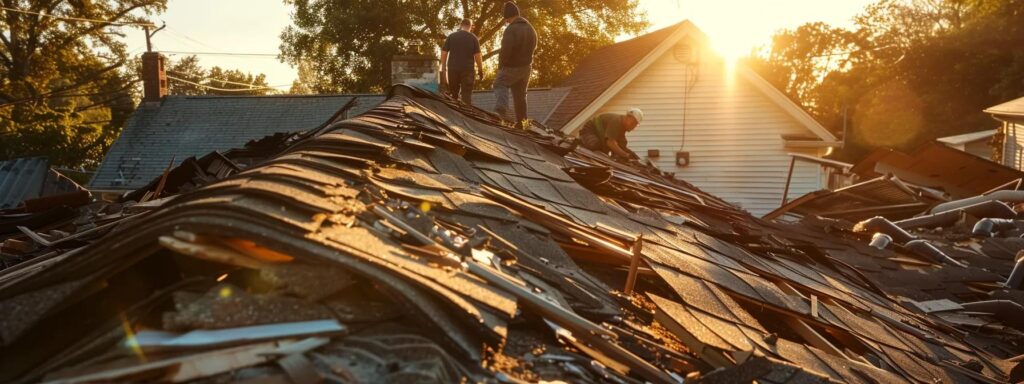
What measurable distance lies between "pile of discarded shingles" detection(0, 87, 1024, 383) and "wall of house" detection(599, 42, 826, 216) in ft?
59.0

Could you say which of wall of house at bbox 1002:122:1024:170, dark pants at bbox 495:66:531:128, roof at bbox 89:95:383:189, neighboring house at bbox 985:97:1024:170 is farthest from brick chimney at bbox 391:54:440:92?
wall of house at bbox 1002:122:1024:170

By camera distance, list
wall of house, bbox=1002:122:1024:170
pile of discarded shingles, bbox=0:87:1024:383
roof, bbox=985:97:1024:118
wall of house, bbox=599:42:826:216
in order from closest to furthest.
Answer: pile of discarded shingles, bbox=0:87:1024:383, wall of house, bbox=599:42:826:216, roof, bbox=985:97:1024:118, wall of house, bbox=1002:122:1024:170

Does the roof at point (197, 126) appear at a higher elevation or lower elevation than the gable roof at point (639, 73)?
lower

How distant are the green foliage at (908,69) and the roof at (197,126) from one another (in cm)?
3152

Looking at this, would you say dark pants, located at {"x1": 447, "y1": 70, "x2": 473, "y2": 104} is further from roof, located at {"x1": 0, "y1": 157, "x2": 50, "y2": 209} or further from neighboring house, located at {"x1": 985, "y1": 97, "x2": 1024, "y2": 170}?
neighboring house, located at {"x1": 985, "y1": 97, "x2": 1024, "y2": 170}

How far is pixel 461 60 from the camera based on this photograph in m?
9.81

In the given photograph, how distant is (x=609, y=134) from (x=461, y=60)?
2.13 meters

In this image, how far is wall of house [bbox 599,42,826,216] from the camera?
70.1 feet

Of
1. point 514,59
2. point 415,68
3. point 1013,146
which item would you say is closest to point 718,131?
point 415,68

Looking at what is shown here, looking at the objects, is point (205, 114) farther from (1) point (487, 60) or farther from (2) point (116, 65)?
(2) point (116, 65)

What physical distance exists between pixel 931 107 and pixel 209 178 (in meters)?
46.1

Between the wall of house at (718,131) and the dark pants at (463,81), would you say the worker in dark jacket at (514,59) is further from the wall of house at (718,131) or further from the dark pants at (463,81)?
the wall of house at (718,131)

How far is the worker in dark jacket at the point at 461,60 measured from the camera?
9.77m

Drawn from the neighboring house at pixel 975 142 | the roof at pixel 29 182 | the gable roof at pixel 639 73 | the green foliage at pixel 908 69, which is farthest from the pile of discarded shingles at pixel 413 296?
the green foliage at pixel 908 69
